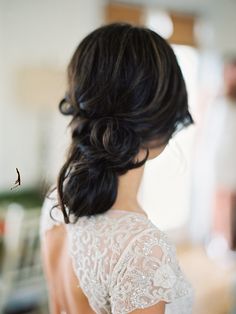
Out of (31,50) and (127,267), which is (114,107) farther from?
(31,50)

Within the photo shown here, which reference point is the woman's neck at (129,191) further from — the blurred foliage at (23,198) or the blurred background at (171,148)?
the blurred foliage at (23,198)

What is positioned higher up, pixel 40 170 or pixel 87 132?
pixel 87 132

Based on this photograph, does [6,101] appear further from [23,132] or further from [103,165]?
[103,165]

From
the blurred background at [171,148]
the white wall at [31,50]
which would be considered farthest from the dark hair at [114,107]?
the white wall at [31,50]

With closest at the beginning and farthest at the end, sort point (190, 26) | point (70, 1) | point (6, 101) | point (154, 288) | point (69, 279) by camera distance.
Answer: point (154, 288)
point (69, 279)
point (6, 101)
point (70, 1)
point (190, 26)

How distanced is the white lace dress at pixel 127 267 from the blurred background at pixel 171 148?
0.26 metres

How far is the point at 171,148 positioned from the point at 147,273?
1.03 ft

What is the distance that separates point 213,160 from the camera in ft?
10.8

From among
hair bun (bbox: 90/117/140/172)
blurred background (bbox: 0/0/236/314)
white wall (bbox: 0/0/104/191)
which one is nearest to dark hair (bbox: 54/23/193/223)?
hair bun (bbox: 90/117/140/172)

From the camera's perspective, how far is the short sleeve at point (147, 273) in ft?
1.89

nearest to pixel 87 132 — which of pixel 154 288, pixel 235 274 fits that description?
pixel 154 288

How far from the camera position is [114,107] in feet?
1.97

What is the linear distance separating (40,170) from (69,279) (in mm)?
1771

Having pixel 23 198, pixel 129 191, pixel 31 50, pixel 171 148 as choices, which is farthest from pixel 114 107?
pixel 31 50
